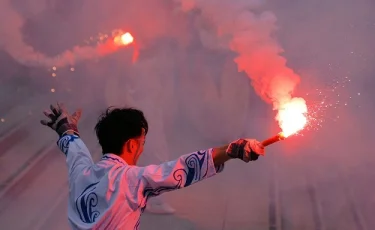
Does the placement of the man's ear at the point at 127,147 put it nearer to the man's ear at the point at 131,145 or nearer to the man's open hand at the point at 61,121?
the man's ear at the point at 131,145

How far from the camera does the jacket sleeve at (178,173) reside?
1.96 metres

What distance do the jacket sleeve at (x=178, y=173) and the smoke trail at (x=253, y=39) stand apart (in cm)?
202

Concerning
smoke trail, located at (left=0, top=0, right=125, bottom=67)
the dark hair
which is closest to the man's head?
the dark hair

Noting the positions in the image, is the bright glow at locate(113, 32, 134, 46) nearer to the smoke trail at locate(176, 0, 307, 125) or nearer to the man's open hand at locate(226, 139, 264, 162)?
the smoke trail at locate(176, 0, 307, 125)

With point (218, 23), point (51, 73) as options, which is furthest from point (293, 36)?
point (51, 73)

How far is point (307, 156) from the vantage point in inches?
203

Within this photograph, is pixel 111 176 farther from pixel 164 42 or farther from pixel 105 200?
pixel 164 42

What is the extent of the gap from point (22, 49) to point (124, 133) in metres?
4.84

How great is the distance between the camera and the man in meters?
1.96

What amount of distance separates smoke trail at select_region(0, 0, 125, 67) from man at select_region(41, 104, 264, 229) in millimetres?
4380

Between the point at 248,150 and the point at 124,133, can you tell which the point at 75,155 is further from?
the point at 248,150

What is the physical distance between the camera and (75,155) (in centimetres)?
233

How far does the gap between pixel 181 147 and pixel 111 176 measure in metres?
3.70

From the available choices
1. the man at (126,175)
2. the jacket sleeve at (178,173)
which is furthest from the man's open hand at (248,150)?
the jacket sleeve at (178,173)
